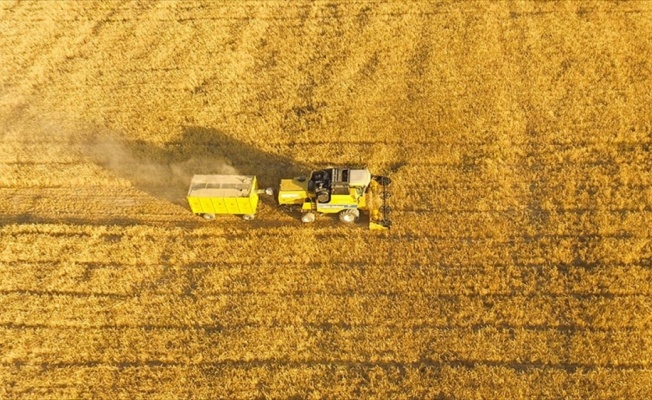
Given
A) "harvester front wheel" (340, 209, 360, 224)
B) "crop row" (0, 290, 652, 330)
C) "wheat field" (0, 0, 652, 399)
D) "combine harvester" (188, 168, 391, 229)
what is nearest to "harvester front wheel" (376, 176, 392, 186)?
"combine harvester" (188, 168, 391, 229)

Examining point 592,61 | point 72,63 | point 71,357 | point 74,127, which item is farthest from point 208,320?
point 592,61

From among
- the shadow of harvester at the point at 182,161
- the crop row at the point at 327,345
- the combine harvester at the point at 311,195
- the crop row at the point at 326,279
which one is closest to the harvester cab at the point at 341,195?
the combine harvester at the point at 311,195

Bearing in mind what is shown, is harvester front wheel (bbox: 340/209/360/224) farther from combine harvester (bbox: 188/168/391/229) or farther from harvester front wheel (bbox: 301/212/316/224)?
harvester front wheel (bbox: 301/212/316/224)

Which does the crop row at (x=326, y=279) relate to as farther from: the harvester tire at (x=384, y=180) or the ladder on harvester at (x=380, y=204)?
the harvester tire at (x=384, y=180)

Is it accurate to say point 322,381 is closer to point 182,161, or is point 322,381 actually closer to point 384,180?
point 384,180

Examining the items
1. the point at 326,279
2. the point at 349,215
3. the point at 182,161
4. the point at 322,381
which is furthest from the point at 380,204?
the point at 182,161

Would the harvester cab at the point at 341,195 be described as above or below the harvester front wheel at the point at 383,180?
below

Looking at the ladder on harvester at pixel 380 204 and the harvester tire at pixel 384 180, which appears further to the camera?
the harvester tire at pixel 384 180
